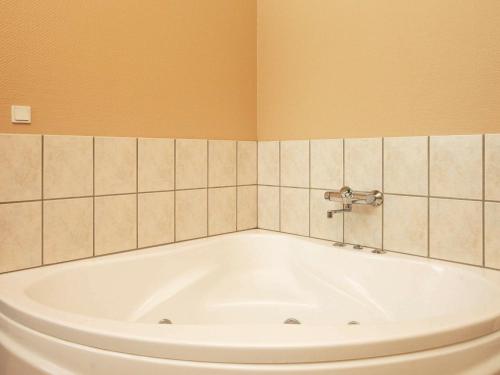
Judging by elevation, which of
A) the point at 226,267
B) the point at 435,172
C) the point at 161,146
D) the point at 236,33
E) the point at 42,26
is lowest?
the point at 226,267

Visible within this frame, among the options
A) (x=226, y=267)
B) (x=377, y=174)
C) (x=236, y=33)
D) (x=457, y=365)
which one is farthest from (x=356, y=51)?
(x=457, y=365)

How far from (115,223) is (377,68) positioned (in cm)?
114

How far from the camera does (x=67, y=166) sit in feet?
4.27

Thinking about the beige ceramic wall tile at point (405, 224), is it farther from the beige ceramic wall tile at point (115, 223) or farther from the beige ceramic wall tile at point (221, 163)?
the beige ceramic wall tile at point (115, 223)

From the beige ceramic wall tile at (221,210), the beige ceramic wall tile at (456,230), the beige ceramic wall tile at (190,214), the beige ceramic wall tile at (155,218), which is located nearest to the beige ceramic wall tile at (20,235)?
the beige ceramic wall tile at (155,218)

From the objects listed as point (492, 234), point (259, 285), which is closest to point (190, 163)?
point (259, 285)

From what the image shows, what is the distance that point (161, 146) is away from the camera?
1554mm

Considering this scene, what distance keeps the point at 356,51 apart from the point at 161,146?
0.86m

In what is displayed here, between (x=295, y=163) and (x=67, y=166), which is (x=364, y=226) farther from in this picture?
(x=67, y=166)

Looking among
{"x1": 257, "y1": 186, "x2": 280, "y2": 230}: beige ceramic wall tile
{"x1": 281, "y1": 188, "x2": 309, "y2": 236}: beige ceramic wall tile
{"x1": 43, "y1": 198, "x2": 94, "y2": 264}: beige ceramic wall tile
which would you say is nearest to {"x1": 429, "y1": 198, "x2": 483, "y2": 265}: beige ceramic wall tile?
{"x1": 281, "y1": 188, "x2": 309, "y2": 236}: beige ceramic wall tile

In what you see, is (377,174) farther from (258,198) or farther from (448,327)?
(448,327)

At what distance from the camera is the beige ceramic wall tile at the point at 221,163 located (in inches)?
68.8

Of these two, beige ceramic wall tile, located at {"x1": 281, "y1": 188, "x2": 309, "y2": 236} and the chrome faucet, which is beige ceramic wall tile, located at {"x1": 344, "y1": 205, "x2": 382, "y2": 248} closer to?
the chrome faucet

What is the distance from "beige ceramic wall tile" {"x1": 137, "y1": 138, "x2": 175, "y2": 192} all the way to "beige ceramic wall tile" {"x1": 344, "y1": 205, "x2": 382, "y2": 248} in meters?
0.74
